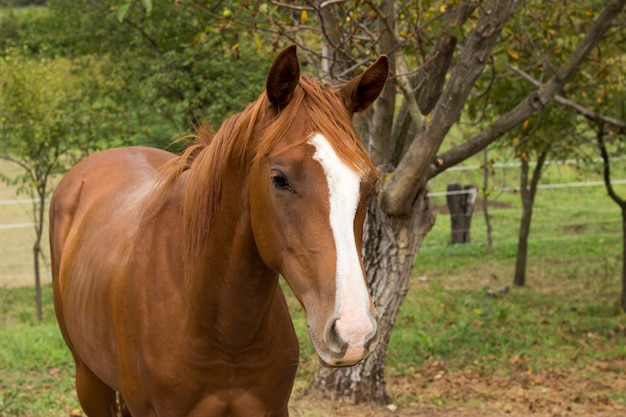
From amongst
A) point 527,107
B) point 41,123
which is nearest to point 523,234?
point 527,107

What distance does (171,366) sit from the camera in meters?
2.76

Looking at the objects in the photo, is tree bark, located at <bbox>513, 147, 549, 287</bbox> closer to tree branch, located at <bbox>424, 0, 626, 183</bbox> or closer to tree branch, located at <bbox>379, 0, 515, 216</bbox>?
tree branch, located at <bbox>424, 0, 626, 183</bbox>

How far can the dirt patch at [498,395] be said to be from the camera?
591 cm

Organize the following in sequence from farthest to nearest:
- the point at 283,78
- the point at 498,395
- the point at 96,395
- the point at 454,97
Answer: the point at 498,395 < the point at 454,97 < the point at 96,395 < the point at 283,78

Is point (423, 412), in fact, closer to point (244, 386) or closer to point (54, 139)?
point (244, 386)

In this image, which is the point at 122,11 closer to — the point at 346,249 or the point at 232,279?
the point at 232,279

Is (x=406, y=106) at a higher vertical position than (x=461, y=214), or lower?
higher

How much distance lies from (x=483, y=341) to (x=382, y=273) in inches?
112

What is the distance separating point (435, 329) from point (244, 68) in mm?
4872

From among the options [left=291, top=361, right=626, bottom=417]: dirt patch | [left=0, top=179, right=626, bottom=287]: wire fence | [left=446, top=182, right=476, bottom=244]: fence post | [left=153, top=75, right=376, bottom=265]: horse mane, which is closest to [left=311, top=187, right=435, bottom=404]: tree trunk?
[left=291, top=361, right=626, bottom=417]: dirt patch

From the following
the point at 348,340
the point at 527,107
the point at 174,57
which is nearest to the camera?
the point at 348,340

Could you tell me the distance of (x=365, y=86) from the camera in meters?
2.51

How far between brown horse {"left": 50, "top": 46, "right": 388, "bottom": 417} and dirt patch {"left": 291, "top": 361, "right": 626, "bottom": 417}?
9.13ft

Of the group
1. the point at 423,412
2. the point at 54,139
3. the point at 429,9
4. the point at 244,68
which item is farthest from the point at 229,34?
the point at 423,412
